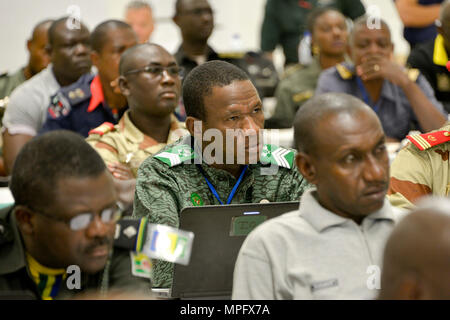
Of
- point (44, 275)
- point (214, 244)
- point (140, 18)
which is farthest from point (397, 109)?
point (140, 18)

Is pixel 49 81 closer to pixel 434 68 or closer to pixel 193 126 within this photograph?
pixel 193 126

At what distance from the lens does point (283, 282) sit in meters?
1.67

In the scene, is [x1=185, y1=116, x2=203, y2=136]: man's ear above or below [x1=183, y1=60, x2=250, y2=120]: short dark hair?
below

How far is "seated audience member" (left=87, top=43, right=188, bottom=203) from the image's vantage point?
3.18m

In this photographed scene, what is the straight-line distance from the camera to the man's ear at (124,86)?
3.47 meters

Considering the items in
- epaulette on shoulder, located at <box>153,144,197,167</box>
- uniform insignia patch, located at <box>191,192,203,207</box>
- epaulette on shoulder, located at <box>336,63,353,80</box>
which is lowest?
epaulette on shoulder, located at <box>336,63,353,80</box>

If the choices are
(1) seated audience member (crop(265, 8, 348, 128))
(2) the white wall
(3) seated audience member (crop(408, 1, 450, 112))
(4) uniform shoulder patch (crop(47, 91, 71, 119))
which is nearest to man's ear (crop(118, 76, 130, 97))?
(4) uniform shoulder patch (crop(47, 91, 71, 119))

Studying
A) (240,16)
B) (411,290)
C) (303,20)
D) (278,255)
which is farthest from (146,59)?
(240,16)

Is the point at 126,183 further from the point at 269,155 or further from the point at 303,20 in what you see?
the point at 303,20

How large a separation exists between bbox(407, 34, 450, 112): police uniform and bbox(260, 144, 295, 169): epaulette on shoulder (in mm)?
2428

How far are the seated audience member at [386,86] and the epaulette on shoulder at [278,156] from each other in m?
1.77

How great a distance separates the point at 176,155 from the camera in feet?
8.04

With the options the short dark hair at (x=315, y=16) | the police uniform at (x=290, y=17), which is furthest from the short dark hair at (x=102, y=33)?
the police uniform at (x=290, y=17)

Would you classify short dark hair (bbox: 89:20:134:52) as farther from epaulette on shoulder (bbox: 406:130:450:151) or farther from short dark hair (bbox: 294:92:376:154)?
short dark hair (bbox: 294:92:376:154)
